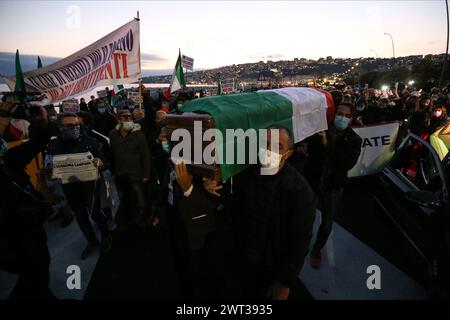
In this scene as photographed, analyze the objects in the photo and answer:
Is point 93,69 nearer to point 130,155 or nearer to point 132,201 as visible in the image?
point 130,155

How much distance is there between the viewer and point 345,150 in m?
3.19

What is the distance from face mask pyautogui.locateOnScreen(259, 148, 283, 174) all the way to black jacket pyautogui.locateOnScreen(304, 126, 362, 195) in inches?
58.3

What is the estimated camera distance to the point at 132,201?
438 cm

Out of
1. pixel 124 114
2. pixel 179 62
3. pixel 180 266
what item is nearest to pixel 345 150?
pixel 180 266

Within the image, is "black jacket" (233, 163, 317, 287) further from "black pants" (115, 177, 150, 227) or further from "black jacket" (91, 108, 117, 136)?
"black jacket" (91, 108, 117, 136)

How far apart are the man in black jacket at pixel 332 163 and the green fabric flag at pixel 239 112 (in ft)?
1.82

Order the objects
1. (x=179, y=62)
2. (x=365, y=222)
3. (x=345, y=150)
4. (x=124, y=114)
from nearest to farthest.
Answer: (x=345, y=150) < (x=124, y=114) < (x=365, y=222) < (x=179, y=62)

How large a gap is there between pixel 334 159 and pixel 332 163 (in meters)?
0.05

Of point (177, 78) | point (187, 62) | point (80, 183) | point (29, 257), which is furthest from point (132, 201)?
point (187, 62)

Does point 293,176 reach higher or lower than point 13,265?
higher

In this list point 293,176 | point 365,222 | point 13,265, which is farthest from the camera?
point 365,222

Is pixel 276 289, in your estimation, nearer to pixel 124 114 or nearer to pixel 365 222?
pixel 365 222

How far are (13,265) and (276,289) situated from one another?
2383 mm
